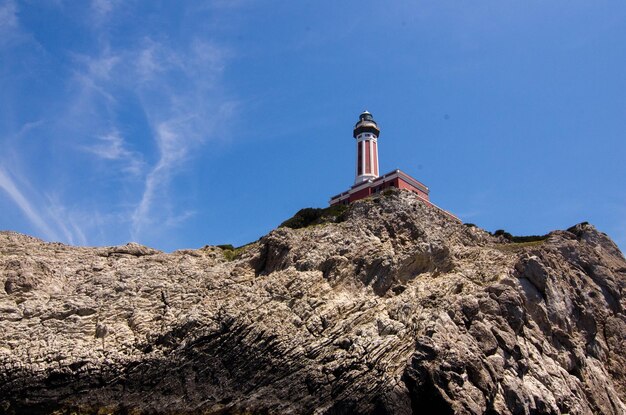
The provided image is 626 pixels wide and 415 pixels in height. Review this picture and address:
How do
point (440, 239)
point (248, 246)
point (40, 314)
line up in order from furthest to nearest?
1. point (248, 246)
2. point (440, 239)
3. point (40, 314)

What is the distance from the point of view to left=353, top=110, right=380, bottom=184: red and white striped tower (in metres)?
69.8

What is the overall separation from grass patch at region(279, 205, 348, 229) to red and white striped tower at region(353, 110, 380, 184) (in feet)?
30.4

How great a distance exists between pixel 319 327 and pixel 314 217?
17678mm

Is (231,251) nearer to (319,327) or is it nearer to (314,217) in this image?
(314,217)

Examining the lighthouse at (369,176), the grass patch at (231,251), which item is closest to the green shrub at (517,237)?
the lighthouse at (369,176)

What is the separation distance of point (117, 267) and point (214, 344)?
11366mm

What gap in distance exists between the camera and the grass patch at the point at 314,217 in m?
57.6

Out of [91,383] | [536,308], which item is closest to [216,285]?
[91,383]

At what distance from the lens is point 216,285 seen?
48.6 meters

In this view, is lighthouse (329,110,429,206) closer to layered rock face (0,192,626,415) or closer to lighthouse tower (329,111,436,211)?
lighthouse tower (329,111,436,211)

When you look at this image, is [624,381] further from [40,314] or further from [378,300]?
[40,314]

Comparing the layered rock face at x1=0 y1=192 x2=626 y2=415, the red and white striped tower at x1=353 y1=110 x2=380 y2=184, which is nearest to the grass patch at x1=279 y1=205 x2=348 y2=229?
the layered rock face at x1=0 y1=192 x2=626 y2=415

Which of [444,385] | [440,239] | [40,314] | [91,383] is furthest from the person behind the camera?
[440,239]

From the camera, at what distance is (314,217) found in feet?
198
